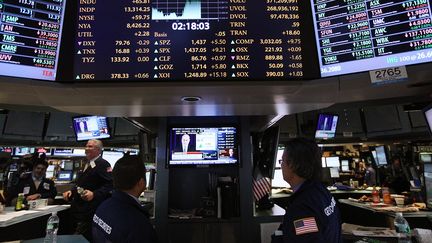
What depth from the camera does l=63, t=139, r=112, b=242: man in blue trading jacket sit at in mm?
3664

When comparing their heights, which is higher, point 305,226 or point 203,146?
point 203,146

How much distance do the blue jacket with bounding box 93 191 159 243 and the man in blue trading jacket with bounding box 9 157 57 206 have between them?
400 centimetres

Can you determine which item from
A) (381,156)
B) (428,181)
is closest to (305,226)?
(428,181)

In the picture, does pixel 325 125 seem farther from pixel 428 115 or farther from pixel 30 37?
pixel 30 37

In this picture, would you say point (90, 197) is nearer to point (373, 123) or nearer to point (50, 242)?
point (50, 242)

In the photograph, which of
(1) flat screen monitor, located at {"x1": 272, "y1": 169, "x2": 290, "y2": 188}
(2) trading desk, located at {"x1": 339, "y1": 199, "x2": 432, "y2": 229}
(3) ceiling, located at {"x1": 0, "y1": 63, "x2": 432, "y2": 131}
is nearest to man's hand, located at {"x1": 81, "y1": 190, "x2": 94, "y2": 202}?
(3) ceiling, located at {"x1": 0, "y1": 63, "x2": 432, "y2": 131}

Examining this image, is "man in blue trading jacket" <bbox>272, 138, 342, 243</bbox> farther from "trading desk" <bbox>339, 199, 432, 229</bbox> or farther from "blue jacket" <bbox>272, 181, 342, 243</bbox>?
"trading desk" <bbox>339, 199, 432, 229</bbox>

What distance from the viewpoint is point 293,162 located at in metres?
1.81

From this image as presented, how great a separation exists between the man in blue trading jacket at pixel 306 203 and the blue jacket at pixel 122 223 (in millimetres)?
773

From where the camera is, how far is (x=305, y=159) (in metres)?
1.78

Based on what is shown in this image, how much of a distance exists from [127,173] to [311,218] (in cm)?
122

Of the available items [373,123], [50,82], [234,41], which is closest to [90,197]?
[50,82]

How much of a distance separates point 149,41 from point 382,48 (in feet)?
4.90

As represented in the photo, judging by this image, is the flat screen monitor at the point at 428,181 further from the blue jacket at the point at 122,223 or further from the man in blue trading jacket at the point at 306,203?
the blue jacket at the point at 122,223
